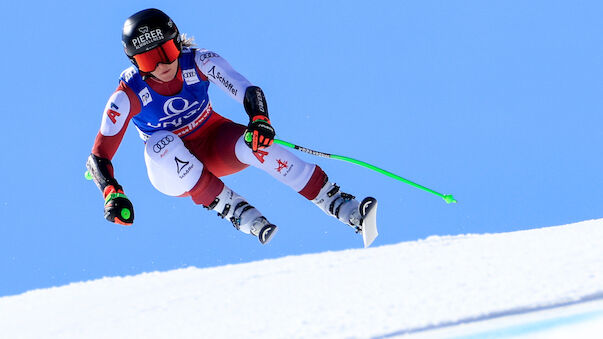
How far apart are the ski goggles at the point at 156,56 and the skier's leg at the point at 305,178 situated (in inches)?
24.5

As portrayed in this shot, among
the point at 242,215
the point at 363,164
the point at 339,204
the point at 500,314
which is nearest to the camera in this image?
the point at 500,314

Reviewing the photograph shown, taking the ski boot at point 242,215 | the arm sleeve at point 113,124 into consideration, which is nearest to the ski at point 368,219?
the ski boot at point 242,215

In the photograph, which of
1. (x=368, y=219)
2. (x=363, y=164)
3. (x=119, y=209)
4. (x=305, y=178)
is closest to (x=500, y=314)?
(x=368, y=219)

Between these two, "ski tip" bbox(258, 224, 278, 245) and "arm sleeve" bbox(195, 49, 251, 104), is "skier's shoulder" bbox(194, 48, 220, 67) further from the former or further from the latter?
"ski tip" bbox(258, 224, 278, 245)

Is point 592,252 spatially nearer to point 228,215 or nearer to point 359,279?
point 359,279

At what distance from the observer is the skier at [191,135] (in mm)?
4758

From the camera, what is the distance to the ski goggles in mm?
4820

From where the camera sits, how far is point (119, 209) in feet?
14.5

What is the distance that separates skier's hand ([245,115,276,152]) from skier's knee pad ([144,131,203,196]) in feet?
1.16

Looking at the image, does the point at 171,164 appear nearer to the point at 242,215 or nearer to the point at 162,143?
the point at 162,143

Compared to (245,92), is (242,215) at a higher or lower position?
lower

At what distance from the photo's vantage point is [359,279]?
4469 millimetres


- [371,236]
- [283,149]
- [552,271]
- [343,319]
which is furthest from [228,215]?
Answer: [552,271]

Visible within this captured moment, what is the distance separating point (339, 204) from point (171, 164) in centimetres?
100
